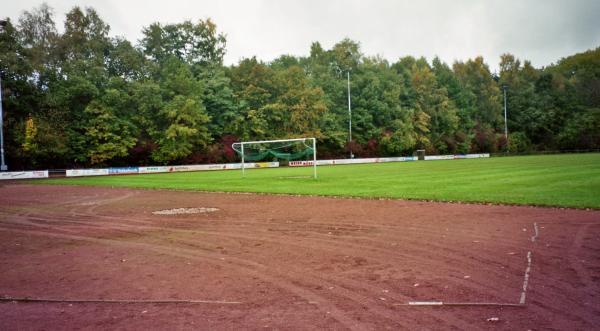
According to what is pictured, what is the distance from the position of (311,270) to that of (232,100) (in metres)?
56.9

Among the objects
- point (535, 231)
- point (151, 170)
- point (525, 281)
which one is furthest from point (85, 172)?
point (525, 281)

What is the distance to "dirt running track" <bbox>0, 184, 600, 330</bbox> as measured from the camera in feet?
15.7

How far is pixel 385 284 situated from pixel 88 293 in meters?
4.24

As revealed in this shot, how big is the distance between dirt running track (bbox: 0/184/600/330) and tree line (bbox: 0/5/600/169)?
39715 mm

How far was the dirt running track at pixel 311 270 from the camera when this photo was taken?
479 cm

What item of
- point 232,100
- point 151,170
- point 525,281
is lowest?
point 525,281

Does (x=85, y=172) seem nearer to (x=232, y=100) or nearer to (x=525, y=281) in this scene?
(x=232, y=100)

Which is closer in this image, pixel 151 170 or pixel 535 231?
pixel 535 231

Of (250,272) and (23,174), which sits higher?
(23,174)

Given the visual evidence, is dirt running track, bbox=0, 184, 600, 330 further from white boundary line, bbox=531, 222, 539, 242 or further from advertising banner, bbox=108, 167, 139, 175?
advertising banner, bbox=108, 167, 139, 175

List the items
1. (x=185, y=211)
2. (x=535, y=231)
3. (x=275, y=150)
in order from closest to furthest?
(x=535, y=231) < (x=185, y=211) < (x=275, y=150)

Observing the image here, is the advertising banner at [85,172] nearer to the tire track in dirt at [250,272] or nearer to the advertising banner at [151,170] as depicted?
the advertising banner at [151,170]

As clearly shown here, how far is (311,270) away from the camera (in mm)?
6766

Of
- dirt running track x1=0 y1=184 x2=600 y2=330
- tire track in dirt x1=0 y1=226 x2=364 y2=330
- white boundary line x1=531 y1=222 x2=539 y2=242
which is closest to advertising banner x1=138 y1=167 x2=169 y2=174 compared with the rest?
dirt running track x1=0 y1=184 x2=600 y2=330
